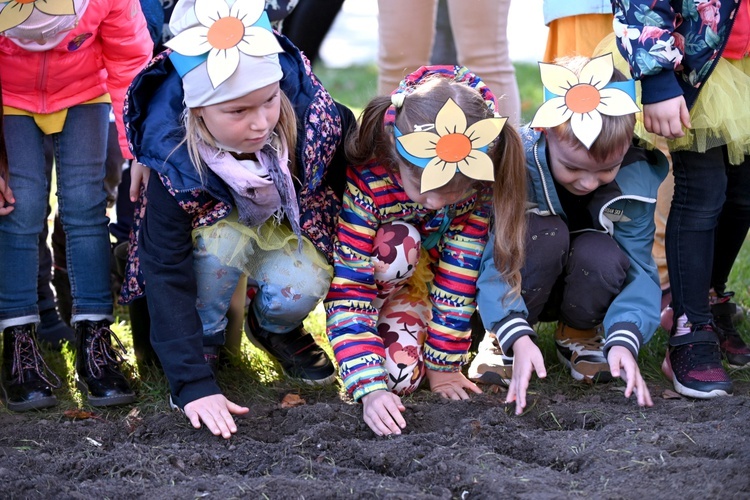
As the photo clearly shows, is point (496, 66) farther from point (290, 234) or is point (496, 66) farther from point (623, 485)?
point (623, 485)

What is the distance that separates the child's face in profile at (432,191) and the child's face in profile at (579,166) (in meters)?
0.27

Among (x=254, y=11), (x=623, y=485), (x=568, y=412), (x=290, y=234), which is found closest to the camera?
(x=623, y=485)

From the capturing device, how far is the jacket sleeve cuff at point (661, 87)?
2.54m

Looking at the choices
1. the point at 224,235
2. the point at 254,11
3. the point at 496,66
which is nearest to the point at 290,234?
the point at 224,235

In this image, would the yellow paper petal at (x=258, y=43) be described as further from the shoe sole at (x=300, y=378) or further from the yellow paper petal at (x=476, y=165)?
Result: the shoe sole at (x=300, y=378)

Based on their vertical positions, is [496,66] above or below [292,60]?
below

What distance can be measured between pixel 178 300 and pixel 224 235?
230 mm

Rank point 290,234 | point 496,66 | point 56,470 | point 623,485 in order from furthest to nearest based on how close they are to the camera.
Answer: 1. point 496,66
2. point 290,234
3. point 56,470
4. point 623,485

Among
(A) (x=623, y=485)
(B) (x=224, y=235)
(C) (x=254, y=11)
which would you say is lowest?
(A) (x=623, y=485)

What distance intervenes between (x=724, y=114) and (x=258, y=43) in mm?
1327

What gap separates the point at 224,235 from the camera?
2.61 metres

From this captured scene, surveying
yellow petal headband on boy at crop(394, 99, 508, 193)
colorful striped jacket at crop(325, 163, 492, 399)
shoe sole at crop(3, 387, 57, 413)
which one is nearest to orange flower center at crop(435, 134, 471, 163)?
yellow petal headband on boy at crop(394, 99, 508, 193)

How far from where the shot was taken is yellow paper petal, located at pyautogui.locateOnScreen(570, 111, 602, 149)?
2.49m

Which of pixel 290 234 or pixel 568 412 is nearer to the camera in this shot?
pixel 568 412
